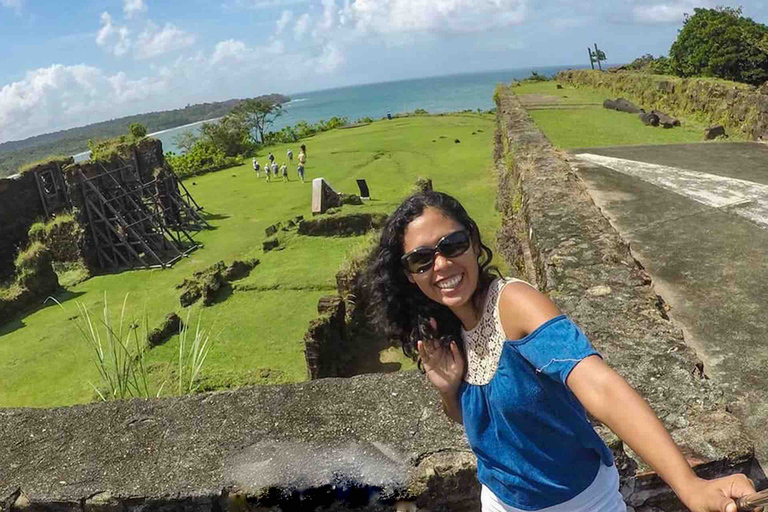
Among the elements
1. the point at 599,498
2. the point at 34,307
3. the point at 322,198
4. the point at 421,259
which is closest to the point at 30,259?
the point at 34,307

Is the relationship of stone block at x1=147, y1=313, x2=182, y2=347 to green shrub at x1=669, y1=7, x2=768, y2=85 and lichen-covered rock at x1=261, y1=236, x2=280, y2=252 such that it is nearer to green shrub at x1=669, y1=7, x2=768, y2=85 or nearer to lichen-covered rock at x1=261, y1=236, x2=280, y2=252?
lichen-covered rock at x1=261, y1=236, x2=280, y2=252

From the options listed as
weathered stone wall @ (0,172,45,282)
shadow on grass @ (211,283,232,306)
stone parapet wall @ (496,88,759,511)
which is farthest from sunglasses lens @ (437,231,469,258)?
weathered stone wall @ (0,172,45,282)

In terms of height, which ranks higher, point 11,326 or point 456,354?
point 456,354

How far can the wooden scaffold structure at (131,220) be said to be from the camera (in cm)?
1633

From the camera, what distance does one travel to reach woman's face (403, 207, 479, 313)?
1.82m

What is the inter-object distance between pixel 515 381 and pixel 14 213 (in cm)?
1948

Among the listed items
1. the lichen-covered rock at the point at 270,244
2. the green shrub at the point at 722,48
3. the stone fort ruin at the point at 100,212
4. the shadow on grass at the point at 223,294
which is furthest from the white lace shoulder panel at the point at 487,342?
the green shrub at the point at 722,48

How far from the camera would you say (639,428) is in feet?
4.58

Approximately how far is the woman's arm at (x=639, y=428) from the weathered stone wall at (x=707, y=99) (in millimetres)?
10387

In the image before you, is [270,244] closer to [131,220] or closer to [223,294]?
[223,294]

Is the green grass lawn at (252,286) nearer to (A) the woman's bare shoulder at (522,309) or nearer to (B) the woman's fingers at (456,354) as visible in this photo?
(B) the woman's fingers at (456,354)

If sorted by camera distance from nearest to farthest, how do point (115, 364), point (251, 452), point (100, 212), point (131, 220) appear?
point (251, 452)
point (115, 364)
point (100, 212)
point (131, 220)

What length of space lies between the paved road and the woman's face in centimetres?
161

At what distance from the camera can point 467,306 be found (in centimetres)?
183
